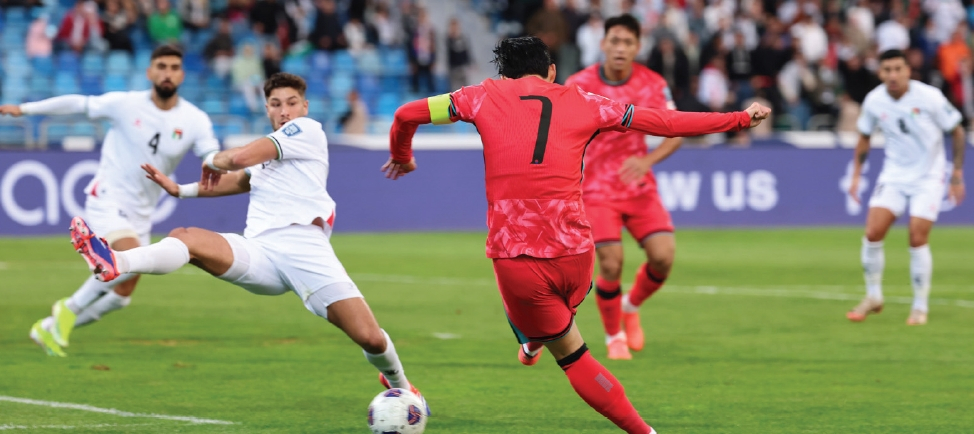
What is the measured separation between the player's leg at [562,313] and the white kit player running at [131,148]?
13.4 ft

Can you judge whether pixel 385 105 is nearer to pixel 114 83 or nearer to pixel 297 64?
pixel 297 64

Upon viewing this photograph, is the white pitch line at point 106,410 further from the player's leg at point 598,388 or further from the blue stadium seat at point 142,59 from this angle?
the blue stadium seat at point 142,59

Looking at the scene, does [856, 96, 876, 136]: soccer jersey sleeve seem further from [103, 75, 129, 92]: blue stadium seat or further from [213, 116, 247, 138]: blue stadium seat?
[103, 75, 129, 92]: blue stadium seat

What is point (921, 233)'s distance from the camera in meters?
11.6

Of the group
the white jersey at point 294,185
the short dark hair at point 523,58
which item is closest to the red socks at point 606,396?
the short dark hair at point 523,58

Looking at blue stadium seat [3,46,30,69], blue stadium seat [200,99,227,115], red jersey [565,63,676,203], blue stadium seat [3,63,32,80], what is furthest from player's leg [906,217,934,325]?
blue stadium seat [3,46,30,69]

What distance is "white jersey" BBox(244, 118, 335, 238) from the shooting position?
711cm

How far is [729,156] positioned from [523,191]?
627 inches

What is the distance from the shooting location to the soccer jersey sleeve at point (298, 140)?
6988 millimetres

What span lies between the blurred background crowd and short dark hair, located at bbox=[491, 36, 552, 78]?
1542cm

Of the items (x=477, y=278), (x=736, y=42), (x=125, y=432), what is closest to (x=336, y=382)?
(x=125, y=432)

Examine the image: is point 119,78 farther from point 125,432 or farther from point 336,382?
point 125,432

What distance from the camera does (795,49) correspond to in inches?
997

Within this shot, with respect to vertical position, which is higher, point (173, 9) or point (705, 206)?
point (173, 9)
